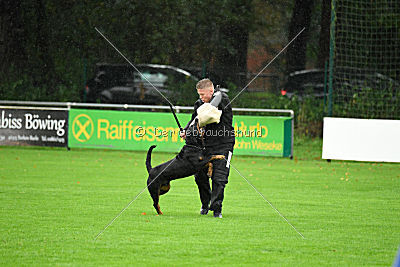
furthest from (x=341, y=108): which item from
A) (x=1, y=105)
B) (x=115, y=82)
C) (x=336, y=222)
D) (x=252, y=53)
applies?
(x=336, y=222)

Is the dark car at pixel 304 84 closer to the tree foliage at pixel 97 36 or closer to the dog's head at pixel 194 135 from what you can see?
the tree foliage at pixel 97 36

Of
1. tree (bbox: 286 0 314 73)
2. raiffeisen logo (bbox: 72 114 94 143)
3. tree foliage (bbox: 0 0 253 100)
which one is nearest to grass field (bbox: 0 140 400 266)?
raiffeisen logo (bbox: 72 114 94 143)

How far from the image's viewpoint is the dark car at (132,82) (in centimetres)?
2500

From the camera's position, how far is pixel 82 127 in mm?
20000

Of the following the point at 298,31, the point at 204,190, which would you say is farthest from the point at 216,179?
the point at 298,31

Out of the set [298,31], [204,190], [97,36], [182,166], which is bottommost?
[204,190]

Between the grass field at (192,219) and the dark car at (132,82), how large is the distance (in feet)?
27.0

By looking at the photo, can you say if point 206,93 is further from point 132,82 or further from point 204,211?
point 132,82

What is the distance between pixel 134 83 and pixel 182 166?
51.6 feet

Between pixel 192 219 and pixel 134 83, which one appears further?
pixel 134 83

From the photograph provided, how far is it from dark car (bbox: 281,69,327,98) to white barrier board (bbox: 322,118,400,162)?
22.7ft

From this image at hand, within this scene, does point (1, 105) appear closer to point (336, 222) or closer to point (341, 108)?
point (341, 108)

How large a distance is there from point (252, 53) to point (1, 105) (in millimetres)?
7910

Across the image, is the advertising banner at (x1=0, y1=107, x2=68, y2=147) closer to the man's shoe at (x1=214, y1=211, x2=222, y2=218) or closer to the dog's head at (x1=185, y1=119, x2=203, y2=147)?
the dog's head at (x1=185, y1=119, x2=203, y2=147)
